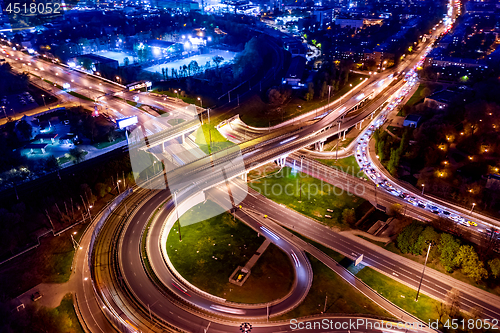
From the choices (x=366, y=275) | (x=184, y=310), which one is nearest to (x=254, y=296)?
(x=184, y=310)

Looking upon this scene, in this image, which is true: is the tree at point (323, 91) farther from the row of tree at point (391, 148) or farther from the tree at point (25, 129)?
the tree at point (25, 129)

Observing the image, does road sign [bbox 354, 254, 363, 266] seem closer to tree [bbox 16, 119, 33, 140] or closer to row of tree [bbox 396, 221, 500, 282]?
row of tree [bbox 396, 221, 500, 282]

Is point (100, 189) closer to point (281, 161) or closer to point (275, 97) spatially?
point (281, 161)

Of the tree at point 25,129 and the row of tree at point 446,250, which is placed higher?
the tree at point 25,129

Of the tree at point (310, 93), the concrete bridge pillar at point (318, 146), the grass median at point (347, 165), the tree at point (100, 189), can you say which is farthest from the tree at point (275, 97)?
the tree at point (100, 189)

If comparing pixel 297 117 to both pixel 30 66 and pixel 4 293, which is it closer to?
pixel 4 293
